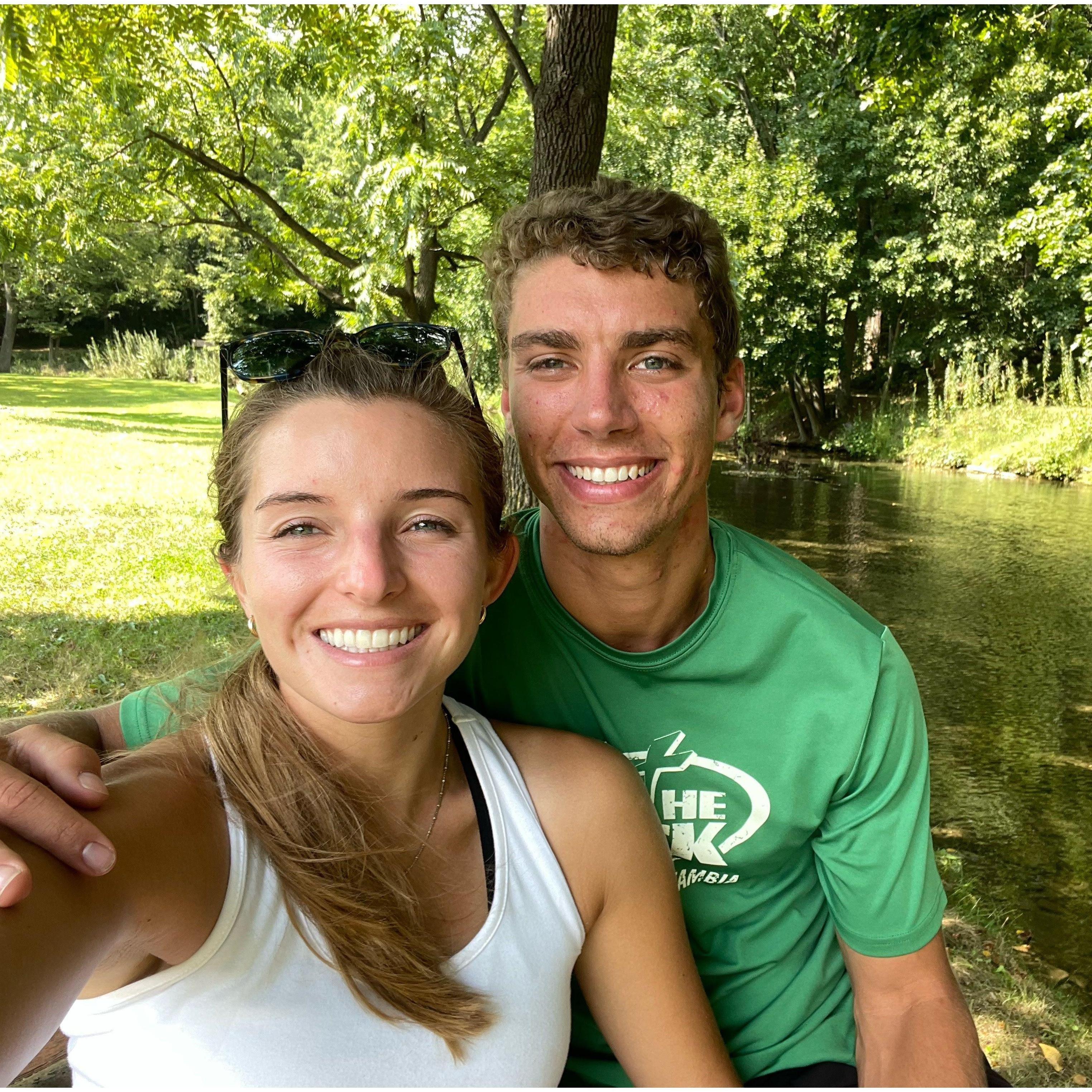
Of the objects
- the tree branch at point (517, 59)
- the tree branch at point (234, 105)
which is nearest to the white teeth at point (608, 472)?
the tree branch at point (517, 59)

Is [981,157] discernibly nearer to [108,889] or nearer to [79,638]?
[79,638]

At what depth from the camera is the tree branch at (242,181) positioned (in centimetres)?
1052

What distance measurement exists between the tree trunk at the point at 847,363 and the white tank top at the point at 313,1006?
2384 cm

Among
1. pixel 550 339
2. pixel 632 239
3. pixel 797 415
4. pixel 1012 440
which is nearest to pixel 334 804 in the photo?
pixel 550 339

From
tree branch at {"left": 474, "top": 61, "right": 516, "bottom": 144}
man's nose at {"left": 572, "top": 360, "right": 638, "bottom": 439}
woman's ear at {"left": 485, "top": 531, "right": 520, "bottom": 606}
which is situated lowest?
woman's ear at {"left": 485, "top": 531, "right": 520, "bottom": 606}

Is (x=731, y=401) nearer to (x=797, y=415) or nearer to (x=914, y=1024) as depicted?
(x=914, y=1024)

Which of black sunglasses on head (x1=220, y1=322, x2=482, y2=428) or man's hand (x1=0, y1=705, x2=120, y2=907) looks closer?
man's hand (x1=0, y1=705, x2=120, y2=907)

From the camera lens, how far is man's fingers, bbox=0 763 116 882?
1131mm

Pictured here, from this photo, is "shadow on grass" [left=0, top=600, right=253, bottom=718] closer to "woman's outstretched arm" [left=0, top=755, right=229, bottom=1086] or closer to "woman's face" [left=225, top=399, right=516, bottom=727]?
"woman's face" [left=225, top=399, right=516, bottom=727]

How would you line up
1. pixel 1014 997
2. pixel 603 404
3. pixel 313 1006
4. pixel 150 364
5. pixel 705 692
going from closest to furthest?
pixel 313 1006 < pixel 705 692 < pixel 603 404 < pixel 1014 997 < pixel 150 364

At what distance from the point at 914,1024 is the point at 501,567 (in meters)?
1.29

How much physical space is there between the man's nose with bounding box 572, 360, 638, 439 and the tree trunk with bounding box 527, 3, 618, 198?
3898 millimetres

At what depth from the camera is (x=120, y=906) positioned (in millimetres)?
1182

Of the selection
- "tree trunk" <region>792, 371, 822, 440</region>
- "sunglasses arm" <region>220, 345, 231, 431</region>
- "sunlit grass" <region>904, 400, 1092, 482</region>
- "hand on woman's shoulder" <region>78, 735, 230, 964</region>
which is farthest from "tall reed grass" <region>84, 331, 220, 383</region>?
"hand on woman's shoulder" <region>78, 735, 230, 964</region>
